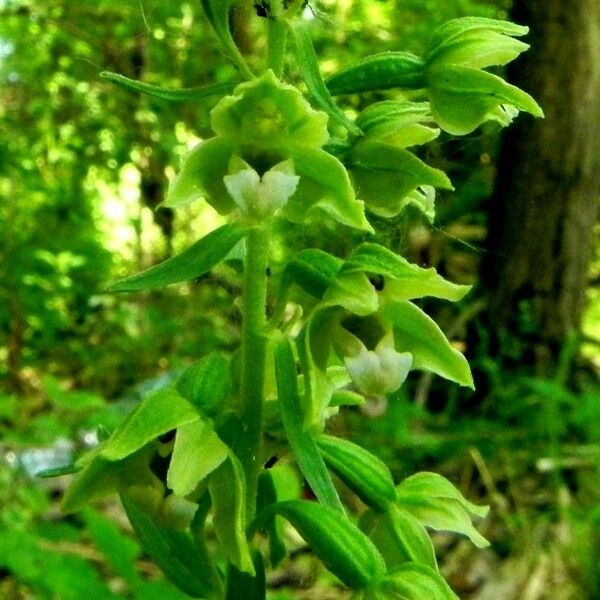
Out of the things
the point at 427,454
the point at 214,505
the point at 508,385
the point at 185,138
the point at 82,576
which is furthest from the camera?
the point at 185,138

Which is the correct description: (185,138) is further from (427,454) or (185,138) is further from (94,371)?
(427,454)

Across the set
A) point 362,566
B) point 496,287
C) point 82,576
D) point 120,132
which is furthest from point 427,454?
point 120,132

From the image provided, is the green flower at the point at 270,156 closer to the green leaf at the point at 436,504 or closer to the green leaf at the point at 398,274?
the green leaf at the point at 398,274

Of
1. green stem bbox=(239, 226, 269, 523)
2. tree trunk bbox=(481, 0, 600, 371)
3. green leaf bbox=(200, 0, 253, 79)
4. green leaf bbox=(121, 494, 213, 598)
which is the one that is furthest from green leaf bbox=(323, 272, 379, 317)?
tree trunk bbox=(481, 0, 600, 371)

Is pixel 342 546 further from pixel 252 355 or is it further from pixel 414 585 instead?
pixel 252 355

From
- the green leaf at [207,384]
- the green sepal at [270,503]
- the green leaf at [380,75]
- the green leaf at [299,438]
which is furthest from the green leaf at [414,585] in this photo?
the green leaf at [380,75]
